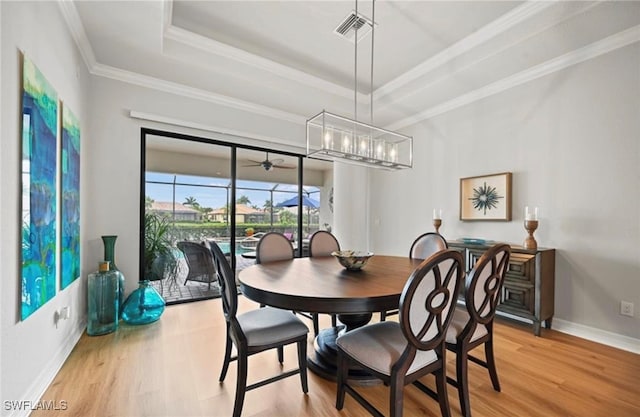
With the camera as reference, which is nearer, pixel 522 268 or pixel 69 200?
pixel 69 200

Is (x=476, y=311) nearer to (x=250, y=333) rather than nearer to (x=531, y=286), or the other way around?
(x=250, y=333)

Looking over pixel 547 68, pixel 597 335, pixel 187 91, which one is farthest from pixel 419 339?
pixel 187 91

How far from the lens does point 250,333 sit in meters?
1.62

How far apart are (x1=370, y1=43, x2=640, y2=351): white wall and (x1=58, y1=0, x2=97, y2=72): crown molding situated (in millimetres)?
4122

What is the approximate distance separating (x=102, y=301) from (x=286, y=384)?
202 cm

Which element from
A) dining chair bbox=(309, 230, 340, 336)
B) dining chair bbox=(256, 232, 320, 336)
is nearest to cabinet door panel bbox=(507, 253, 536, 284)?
dining chair bbox=(309, 230, 340, 336)

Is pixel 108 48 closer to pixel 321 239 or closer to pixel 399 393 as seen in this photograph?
pixel 321 239

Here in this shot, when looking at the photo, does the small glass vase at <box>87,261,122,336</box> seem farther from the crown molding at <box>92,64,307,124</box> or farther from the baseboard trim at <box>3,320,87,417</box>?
the crown molding at <box>92,64,307,124</box>

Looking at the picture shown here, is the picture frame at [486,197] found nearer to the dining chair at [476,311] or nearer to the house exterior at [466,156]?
the house exterior at [466,156]

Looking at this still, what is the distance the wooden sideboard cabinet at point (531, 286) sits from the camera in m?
2.65

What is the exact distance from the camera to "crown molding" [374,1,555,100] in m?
2.29

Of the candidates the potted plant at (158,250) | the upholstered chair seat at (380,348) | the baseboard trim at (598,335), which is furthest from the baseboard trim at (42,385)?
the baseboard trim at (598,335)

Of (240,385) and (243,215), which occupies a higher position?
(243,215)

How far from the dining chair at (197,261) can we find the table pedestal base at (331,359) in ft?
6.40
